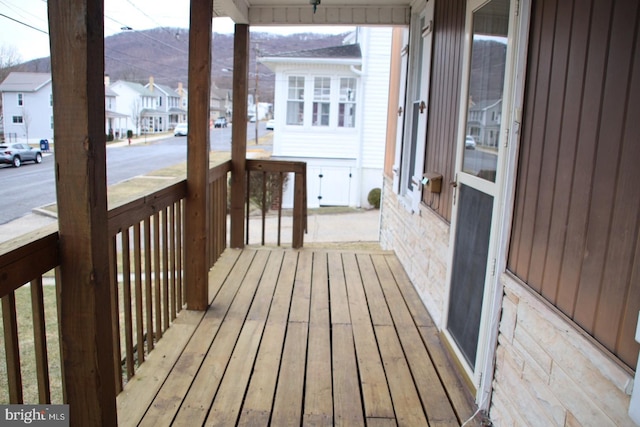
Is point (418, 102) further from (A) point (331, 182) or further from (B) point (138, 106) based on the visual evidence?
(A) point (331, 182)

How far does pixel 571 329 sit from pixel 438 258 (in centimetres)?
186

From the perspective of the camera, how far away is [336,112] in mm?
11984

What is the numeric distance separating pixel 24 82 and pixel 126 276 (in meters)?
1.20

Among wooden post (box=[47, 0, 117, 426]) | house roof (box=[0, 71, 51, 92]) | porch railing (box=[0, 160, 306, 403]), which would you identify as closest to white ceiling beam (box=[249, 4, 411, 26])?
porch railing (box=[0, 160, 306, 403])

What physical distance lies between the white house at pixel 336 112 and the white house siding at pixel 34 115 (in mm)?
10109

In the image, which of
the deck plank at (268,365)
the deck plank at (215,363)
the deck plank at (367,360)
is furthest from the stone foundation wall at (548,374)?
the deck plank at (215,363)

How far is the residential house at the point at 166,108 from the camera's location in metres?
2.56

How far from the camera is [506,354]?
2.13 m

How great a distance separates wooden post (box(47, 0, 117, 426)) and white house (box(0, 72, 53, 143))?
3 centimetres

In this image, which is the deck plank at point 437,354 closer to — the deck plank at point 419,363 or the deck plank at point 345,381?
the deck plank at point 419,363

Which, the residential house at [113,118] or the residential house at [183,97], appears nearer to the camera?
the residential house at [113,118]

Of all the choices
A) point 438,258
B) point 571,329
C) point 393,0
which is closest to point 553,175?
point 571,329

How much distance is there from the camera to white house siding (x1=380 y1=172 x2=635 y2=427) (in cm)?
139

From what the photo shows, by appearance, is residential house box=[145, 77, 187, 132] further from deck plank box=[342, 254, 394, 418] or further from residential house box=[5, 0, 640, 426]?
deck plank box=[342, 254, 394, 418]
